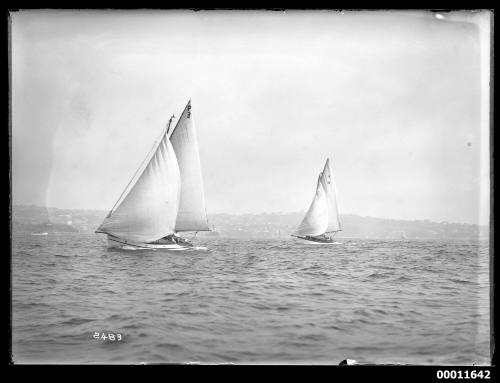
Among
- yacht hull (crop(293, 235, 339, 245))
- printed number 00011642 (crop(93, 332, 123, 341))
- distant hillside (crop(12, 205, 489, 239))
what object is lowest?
printed number 00011642 (crop(93, 332, 123, 341))

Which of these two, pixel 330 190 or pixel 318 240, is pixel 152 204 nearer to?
pixel 318 240

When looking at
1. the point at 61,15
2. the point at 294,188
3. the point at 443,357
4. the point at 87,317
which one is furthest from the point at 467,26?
the point at 87,317

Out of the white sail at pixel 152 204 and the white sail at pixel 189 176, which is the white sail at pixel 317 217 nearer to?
the white sail at pixel 189 176

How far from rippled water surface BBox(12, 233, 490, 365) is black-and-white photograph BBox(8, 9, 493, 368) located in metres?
0.02

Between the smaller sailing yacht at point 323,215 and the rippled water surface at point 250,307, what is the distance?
390 millimetres

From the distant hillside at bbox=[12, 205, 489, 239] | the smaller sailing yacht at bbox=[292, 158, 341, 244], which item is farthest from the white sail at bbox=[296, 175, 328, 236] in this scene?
the distant hillside at bbox=[12, 205, 489, 239]

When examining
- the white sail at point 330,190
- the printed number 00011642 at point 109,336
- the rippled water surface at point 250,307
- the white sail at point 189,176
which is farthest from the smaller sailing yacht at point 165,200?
the white sail at point 330,190

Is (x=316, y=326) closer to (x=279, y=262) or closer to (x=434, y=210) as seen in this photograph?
(x=279, y=262)

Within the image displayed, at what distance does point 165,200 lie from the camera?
661cm

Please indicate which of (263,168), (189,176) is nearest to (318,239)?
(263,168)

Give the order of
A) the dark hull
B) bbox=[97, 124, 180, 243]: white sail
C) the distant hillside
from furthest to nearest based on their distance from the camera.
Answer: the dark hull
bbox=[97, 124, 180, 243]: white sail
the distant hillside

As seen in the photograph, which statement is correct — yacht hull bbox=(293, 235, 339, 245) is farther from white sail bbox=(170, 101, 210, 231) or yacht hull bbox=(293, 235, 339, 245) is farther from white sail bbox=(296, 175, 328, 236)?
white sail bbox=(170, 101, 210, 231)

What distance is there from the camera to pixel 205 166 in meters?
5.61

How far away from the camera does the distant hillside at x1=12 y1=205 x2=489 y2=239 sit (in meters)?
5.27
